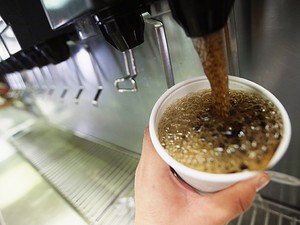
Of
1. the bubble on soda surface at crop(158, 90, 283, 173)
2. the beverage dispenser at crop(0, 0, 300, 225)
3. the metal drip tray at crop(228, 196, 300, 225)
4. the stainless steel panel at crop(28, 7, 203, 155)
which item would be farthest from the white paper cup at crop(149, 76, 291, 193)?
the metal drip tray at crop(228, 196, 300, 225)

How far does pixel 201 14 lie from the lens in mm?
290

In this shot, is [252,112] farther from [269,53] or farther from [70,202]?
[70,202]

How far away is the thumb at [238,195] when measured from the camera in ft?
1.17

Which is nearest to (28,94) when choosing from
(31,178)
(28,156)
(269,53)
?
(28,156)

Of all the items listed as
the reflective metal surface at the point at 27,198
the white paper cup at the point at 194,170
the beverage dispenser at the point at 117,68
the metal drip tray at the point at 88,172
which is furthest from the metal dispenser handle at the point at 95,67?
the white paper cup at the point at 194,170

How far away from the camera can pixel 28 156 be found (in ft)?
4.59

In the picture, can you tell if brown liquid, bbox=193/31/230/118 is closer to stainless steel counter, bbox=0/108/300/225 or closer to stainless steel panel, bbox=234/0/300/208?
stainless steel panel, bbox=234/0/300/208

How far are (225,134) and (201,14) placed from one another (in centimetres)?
19

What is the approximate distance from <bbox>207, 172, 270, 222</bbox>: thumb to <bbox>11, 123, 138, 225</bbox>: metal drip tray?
0.47 metres

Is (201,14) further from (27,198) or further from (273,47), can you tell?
(27,198)

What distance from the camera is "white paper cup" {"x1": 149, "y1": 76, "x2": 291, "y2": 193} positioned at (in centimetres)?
32

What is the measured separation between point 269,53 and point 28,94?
2.02 metres

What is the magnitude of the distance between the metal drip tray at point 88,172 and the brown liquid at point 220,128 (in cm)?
52

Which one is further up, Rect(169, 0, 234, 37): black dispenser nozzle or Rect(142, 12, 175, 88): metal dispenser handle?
Rect(169, 0, 234, 37): black dispenser nozzle
